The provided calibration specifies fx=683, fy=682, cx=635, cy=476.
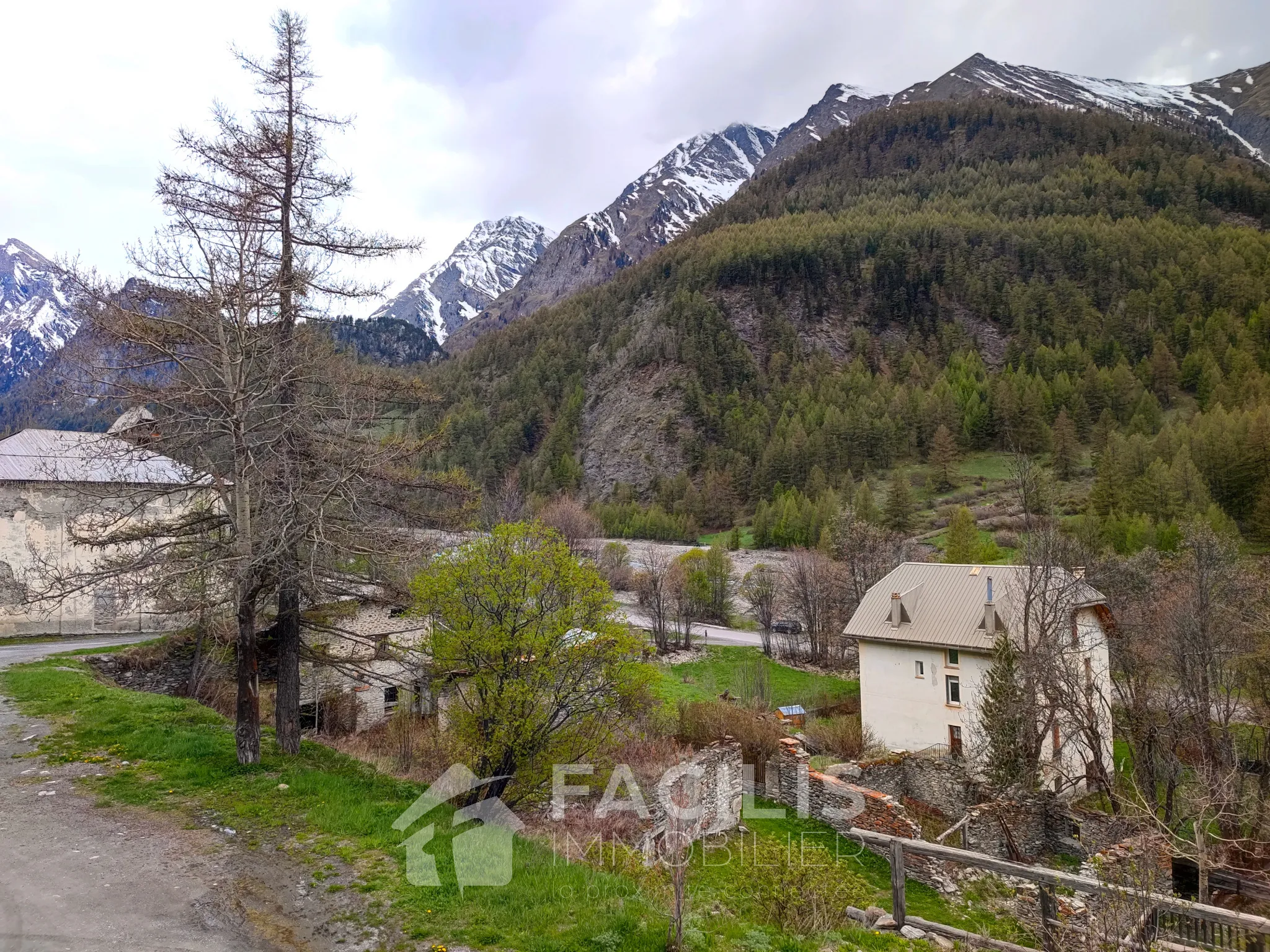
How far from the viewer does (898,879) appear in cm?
962

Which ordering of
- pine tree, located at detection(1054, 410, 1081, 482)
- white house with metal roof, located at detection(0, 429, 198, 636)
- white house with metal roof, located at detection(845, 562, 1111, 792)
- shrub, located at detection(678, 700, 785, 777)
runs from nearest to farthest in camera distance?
shrub, located at detection(678, 700, 785, 777) → white house with metal roof, located at detection(845, 562, 1111, 792) → white house with metal roof, located at detection(0, 429, 198, 636) → pine tree, located at detection(1054, 410, 1081, 482)

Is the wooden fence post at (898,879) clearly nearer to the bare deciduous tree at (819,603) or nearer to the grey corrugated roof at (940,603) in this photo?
the grey corrugated roof at (940,603)

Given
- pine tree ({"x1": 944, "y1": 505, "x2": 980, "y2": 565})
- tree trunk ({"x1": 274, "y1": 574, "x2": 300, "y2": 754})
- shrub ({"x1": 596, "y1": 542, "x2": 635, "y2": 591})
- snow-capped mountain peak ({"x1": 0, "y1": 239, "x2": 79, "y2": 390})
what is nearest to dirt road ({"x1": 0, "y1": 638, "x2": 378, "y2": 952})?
tree trunk ({"x1": 274, "y1": 574, "x2": 300, "y2": 754})

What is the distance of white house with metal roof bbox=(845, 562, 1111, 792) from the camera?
2228cm

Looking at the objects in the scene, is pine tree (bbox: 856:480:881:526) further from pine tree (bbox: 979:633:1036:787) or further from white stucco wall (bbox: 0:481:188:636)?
white stucco wall (bbox: 0:481:188:636)

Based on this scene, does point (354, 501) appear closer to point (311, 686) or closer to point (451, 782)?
point (451, 782)

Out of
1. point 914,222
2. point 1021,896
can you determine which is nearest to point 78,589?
point 1021,896

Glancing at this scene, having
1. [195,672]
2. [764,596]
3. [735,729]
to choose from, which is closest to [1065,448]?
[764,596]

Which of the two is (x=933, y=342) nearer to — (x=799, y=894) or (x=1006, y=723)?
(x=1006, y=723)

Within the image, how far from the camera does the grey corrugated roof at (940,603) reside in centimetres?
2378

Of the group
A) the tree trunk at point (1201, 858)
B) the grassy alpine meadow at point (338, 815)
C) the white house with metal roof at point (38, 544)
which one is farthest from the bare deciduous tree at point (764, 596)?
the grassy alpine meadow at point (338, 815)

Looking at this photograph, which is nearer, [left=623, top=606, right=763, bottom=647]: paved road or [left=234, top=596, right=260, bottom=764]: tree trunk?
[left=234, top=596, right=260, bottom=764]: tree trunk

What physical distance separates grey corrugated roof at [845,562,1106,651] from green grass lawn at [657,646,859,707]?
637 centimetres

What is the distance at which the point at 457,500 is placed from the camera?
12641 mm
